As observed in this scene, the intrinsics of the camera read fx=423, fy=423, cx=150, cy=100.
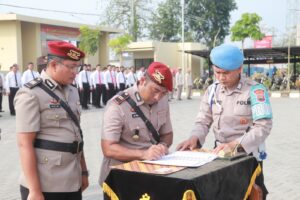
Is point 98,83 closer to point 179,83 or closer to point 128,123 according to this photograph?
point 179,83

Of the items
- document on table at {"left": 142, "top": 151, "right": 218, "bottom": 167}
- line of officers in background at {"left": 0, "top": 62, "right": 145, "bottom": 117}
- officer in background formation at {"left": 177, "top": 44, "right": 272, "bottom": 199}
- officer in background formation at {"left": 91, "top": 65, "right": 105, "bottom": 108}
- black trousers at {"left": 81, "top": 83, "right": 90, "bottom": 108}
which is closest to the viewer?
document on table at {"left": 142, "top": 151, "right": 218, "bottom": 167}

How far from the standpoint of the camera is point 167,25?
5238 cm

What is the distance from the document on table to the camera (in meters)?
2.21

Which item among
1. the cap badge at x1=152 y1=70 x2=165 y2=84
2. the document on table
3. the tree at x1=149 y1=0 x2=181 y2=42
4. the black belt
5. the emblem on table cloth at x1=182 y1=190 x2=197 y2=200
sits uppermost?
the tree at x1=149 y1=0 x2=181 y2=42

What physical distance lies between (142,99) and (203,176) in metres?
0.81

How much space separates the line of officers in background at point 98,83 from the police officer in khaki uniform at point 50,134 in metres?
13.7

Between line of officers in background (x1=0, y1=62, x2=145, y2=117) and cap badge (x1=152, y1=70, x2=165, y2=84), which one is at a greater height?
cap badge (x1=152, y1=70, x2=165, y2=84)

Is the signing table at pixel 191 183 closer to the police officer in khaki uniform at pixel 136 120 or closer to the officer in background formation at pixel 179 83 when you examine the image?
the police officer in khaki uniform at pixel 136 120

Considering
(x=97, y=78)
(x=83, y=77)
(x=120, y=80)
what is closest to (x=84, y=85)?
(x=83, y=77)

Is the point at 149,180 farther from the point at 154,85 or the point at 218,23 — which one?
the point at 218,23

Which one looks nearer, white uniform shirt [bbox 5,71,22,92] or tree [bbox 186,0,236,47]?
white uniform shirt [bbox 5,71,22,92]

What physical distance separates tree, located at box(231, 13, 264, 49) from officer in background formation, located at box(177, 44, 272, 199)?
27185mm

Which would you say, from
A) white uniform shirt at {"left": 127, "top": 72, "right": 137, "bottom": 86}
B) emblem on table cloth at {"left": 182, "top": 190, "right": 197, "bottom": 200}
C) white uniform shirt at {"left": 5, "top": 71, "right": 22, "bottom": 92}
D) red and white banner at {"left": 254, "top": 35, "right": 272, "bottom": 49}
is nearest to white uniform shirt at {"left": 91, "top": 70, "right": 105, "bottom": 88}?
white uniform shirt at {"left": 127, "top": 72, "right": 137, "bottom": 86}

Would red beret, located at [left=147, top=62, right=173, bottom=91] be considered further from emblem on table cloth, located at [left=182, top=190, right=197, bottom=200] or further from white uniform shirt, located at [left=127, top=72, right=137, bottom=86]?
white uniform shirt, located at [left=127, top=72, right=137, bottom=86]
